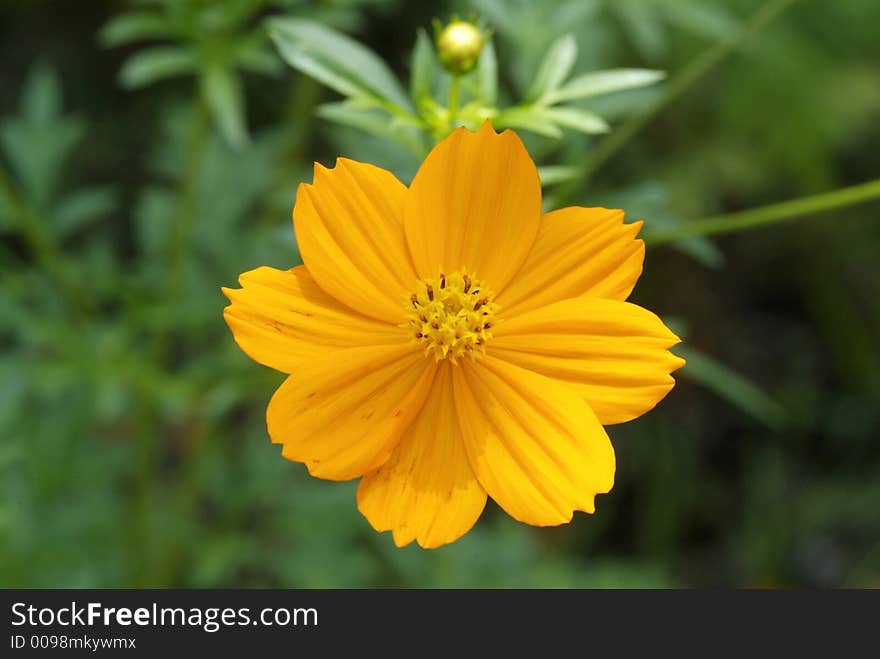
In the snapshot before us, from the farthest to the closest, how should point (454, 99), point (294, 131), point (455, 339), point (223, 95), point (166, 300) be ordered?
point (294, 131) < point (166, 300) < point (223, 95) < point (454, 99) < point (455, 339)

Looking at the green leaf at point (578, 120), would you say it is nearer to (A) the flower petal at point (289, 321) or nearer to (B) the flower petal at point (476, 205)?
(B) the flower petal at point (476, 205)

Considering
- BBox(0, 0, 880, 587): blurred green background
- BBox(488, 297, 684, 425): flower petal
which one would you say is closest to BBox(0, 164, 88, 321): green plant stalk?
BBox(0, 0, 880, 587): blurred green background

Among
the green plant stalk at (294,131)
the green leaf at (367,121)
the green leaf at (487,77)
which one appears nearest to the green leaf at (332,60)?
the green leaf at (367,121)

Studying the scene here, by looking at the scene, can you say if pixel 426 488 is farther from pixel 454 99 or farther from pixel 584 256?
pixel 454 99

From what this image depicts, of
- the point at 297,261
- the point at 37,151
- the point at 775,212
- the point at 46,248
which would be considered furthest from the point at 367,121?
the point at 37,151

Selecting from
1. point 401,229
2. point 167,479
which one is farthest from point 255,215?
point 401,229

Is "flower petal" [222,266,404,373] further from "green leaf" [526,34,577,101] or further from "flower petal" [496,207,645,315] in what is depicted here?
"green leaf" [526,34,577,101]

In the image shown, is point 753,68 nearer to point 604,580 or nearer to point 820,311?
point 820,311
